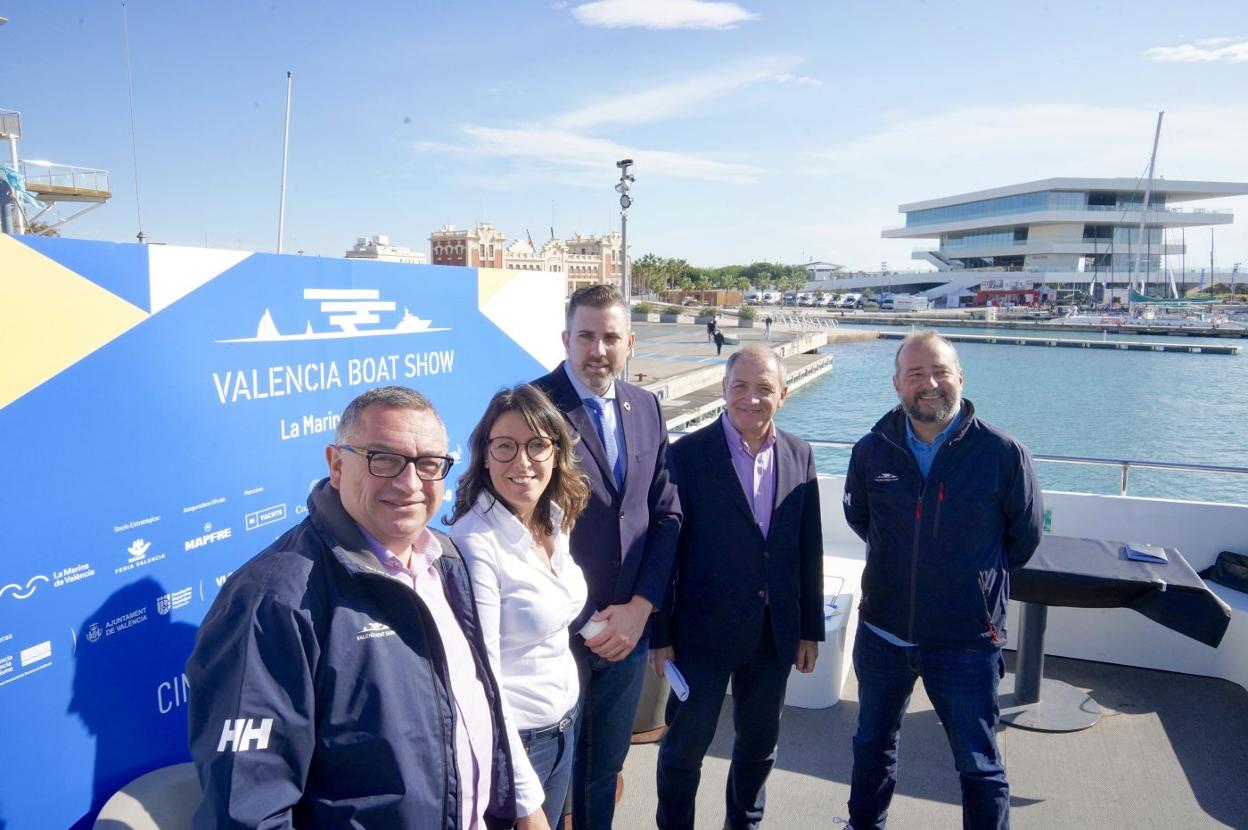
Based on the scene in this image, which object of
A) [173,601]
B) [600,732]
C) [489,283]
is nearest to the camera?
[173,601]

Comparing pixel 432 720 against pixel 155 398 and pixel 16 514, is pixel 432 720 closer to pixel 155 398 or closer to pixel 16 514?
pixel 16 514

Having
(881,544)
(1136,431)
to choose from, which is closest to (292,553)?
(881,544)

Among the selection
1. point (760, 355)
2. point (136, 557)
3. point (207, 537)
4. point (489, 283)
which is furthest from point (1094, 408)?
point (136, 557)

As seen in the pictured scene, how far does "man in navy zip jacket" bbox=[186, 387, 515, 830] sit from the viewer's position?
4.01 feet

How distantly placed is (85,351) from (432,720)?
52.0 inches

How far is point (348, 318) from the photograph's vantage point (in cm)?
289

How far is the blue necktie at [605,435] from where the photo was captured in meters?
2.44

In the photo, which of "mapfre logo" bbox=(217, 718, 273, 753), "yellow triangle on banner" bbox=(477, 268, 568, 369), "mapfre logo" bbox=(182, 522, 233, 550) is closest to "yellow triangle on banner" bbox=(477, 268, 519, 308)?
"yellow triangle on banner" bbox=(477, 268, 568, 369)

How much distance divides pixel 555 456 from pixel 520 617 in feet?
1.38

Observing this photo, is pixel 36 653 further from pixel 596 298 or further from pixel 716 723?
pixel 716 723

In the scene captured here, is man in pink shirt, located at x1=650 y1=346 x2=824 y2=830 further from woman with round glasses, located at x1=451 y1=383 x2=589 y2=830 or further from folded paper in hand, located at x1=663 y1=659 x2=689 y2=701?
woman with round glasses, located at x1=451 y1=383 x2=589 y2=830

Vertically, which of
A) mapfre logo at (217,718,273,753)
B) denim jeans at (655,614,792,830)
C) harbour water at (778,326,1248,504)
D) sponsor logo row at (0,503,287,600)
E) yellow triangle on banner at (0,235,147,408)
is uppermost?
yellow triangle on banner at (0,235,147,408)

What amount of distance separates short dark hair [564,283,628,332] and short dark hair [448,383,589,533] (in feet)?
1.96

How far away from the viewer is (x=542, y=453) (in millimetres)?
1897
